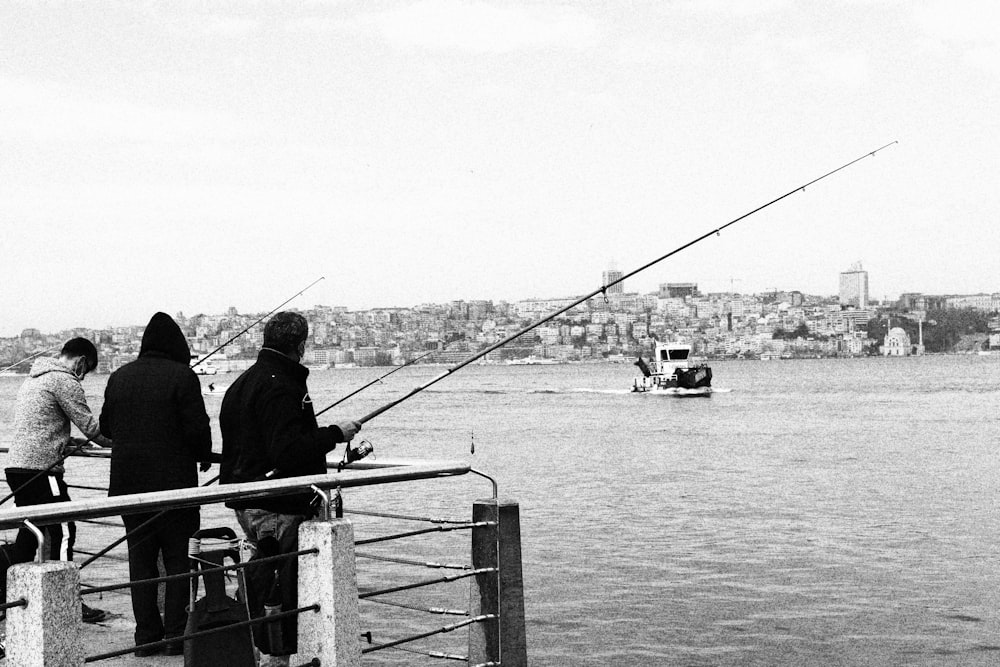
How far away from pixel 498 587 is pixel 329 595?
1.20 meters

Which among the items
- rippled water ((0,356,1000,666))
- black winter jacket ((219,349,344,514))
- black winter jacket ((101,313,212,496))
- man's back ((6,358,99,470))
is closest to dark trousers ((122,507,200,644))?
black winter jacket ((101,313,212,496))

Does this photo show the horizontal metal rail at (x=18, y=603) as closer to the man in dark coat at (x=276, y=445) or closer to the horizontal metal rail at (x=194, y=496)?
the horizontal metal rail at (x=194, y=496)

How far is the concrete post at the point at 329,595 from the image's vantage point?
426 centimetres

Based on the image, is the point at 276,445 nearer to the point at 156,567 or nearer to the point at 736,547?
the point at 156,567

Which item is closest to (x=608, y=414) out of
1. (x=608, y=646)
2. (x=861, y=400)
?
(x=861, y=400)

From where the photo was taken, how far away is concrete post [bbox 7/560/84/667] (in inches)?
133

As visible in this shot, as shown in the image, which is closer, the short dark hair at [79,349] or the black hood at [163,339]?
the black hood at [163,339]

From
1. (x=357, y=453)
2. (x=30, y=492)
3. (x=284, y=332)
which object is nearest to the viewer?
(x=284, y=332)

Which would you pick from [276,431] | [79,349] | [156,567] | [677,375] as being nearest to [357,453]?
[276,431]

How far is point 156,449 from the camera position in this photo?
540 cm

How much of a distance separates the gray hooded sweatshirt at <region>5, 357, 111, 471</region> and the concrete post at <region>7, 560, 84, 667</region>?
2864mm

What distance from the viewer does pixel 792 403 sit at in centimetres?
7269

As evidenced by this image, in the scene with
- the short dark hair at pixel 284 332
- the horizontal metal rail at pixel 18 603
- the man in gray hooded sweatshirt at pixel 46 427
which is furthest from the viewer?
the man in gray hooded sweatshirt at pixel 46 427

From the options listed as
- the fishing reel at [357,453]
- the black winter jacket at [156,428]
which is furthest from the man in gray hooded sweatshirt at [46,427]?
the fishing reel at [357,453]
